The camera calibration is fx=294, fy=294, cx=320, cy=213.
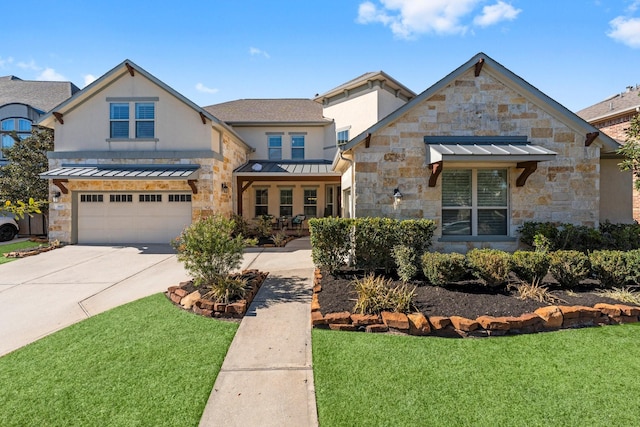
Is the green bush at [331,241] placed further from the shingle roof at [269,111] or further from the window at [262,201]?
the shingle roof at [269,111]

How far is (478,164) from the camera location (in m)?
7.69

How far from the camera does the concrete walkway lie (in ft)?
9.47

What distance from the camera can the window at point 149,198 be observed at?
40.9 ft

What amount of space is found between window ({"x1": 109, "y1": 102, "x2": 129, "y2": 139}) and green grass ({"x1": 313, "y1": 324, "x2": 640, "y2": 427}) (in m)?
12.7

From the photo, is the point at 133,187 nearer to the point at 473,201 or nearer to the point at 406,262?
the point at 406,262

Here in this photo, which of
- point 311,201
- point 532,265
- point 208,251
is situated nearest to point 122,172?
point 208,251

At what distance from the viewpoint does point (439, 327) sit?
4.36 metres

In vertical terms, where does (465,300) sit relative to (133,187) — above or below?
below

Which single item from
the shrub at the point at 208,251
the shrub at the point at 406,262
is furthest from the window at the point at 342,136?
the shrub at the point at 208,251

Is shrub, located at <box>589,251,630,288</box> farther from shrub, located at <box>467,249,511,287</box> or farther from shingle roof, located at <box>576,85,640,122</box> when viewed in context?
shingle roof, located at <box>576,85,640,122</box>

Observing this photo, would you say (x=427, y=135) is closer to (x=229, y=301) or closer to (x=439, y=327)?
(x=439, y=327)

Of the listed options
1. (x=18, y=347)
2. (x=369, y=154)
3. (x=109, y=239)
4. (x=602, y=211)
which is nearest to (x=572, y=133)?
(x=602, y=211)

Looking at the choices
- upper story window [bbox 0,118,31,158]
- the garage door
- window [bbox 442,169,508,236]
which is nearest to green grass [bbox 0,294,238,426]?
window [bbox 442,169,508,236]

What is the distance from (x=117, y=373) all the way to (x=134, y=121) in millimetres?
11922
